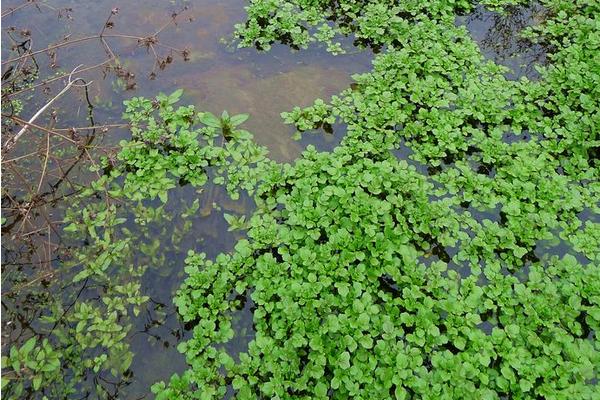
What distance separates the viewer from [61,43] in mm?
7812

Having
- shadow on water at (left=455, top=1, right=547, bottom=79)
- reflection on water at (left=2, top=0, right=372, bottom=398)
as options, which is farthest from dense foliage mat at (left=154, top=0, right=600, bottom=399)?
shadow on water at (left=455, top=1, right=547, bottom=79)

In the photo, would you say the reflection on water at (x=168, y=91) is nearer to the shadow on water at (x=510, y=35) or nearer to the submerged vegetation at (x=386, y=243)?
the submerged vegetation at (x=386, y=243)

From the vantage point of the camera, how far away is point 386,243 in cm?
511

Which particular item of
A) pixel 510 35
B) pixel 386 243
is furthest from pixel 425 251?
pixel 510 35

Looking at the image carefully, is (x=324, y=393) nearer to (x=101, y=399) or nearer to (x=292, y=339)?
(x=292, y=339)

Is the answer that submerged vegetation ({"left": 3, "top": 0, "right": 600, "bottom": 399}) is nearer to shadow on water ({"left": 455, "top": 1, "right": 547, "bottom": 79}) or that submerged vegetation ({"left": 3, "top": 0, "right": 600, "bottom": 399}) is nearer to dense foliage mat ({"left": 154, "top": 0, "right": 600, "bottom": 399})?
dense foliage mat ({"left": 154, "top": 0, "right": 600, "bottom": 399})

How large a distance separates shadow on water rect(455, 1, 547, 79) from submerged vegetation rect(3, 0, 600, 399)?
17.6 inches

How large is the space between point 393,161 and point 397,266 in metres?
1.59

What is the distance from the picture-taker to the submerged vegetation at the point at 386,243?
4.33 m

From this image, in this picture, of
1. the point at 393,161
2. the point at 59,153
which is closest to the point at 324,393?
the point at 393,161

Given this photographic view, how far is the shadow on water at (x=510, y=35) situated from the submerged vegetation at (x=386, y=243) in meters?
0.45

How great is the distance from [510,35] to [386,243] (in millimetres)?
5538

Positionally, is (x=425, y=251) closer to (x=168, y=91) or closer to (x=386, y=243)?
(x=386, y=243)

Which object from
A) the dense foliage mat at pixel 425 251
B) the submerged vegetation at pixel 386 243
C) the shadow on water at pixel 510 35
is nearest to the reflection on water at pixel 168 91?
the submerged vegetation at pixel 386 243
